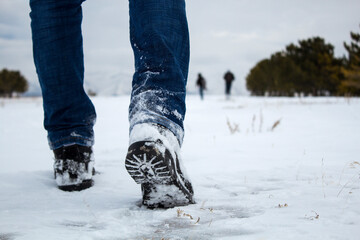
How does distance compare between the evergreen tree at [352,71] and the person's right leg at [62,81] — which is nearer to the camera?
the person's right leg at [62,81]

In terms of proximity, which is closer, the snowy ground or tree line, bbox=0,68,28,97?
the snowy ground

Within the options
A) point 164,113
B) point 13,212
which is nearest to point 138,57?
point 164,113

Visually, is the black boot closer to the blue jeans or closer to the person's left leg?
the person's left leg

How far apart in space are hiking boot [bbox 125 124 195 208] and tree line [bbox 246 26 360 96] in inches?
1122

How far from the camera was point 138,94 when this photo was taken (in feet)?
3.36

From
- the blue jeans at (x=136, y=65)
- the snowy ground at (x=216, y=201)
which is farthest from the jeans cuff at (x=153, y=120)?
the snowy ground at (x=216, y=201)

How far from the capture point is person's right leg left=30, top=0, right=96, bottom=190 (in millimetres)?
1250

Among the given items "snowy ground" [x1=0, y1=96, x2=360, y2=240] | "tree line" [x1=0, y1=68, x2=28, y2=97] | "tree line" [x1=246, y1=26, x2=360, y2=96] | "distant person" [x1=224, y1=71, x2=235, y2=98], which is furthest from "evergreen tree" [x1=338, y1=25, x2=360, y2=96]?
"tree line" [x1=0, y1=68, x2=28, y2=97]

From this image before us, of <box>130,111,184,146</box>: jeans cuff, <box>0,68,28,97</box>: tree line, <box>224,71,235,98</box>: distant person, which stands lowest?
<box>130,111,184,146</box>: jeans cuff

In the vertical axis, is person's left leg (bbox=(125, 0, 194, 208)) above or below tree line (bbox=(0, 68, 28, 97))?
below

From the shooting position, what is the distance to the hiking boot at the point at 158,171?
870mm

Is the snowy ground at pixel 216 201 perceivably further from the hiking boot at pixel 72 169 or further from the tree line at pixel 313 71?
the tree line at pixel 313 71

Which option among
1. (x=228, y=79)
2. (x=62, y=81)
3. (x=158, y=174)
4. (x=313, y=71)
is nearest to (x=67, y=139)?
(x=62, y=81)

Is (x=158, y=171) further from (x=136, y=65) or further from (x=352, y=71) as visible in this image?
(x=352, y=71)
